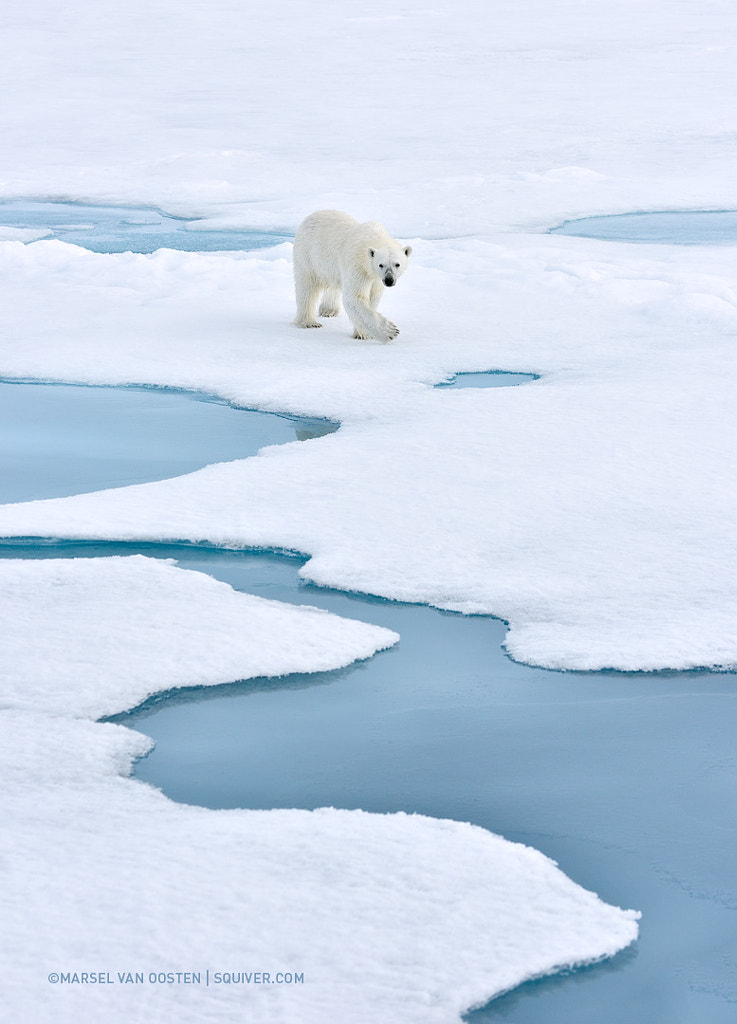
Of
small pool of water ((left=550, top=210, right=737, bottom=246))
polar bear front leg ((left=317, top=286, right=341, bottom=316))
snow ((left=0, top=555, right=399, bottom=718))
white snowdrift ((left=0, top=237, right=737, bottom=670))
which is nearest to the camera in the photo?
snow ((left=0, top=555, right=399, bottom=718))

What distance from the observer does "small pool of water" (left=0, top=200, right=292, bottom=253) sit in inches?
365

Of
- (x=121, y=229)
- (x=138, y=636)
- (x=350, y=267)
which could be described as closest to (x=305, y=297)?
(x=350, y=267)

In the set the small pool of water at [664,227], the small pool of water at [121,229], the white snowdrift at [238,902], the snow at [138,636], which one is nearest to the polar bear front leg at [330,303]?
the small pool of water at [121,229]

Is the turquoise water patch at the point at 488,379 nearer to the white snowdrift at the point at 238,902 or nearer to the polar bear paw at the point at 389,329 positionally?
the polar bear paw at the point at 389,329

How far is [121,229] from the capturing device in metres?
10.1

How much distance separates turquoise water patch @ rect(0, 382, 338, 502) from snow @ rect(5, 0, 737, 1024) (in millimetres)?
132

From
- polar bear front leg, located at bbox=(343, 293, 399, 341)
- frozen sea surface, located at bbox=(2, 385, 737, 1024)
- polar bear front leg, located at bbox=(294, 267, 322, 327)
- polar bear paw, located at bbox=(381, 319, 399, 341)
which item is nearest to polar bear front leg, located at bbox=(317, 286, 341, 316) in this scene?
polar bear front leg, located at bbox=(294, 267, 322, 327)

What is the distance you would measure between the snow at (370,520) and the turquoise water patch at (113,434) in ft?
0.43

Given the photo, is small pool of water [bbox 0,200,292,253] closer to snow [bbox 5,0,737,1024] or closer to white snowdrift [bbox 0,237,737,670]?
snow [bbox 5,0,737,1024]

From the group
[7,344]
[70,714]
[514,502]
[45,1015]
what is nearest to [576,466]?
[514,502]

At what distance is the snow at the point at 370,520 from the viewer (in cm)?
189

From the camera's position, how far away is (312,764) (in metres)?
2.51

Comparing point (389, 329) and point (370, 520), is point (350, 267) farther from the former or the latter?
point (370, 520)

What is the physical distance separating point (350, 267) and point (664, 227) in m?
4.41
